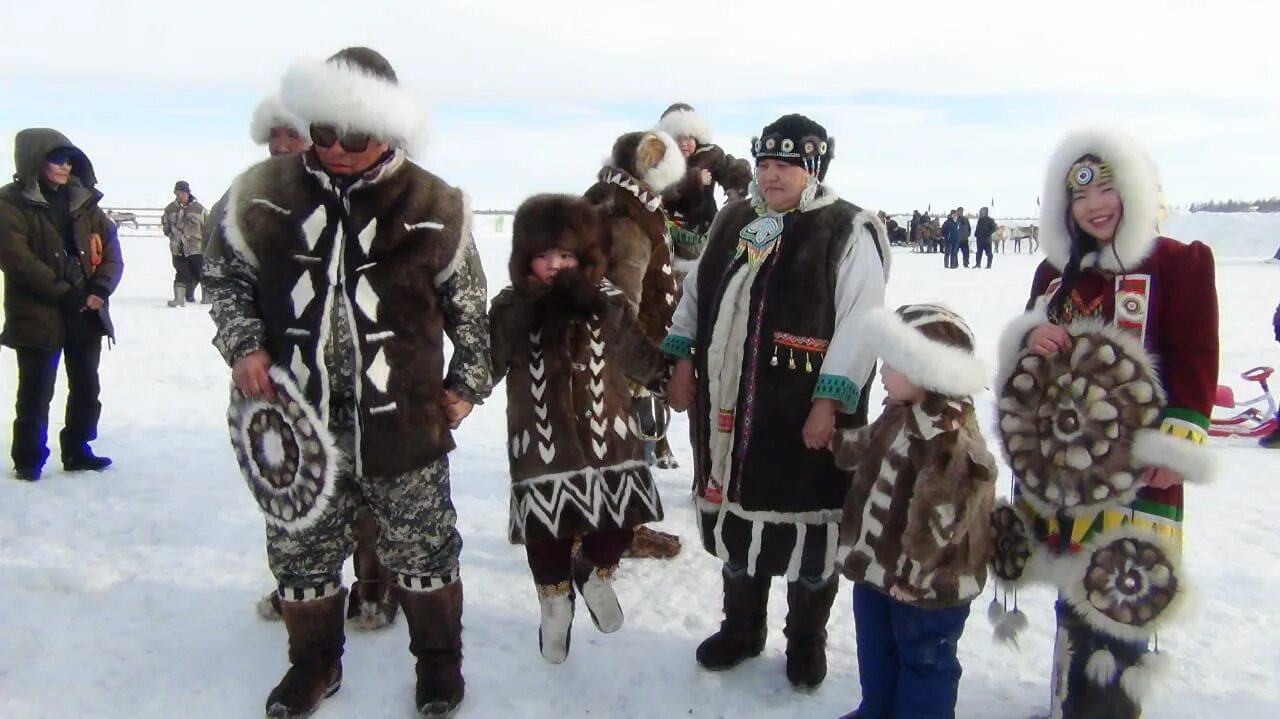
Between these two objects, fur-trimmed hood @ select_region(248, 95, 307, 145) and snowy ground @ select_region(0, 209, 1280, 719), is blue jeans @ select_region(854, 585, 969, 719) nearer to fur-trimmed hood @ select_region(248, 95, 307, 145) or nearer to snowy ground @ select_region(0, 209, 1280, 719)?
snowy ground @ select_region(0, 209, 1280, 719)

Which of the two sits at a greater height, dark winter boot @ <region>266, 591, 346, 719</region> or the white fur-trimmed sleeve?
the white fur-trimmed sleeve

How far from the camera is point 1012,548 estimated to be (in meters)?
2.63

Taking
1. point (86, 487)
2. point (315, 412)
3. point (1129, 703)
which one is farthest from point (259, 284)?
point (86, 487)

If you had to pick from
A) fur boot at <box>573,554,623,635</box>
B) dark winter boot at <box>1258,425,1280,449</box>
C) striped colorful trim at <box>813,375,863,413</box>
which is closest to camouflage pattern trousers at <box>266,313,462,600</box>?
fur boot at <box>573,554,623,635</box>

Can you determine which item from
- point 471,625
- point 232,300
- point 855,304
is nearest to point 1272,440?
point 855,304

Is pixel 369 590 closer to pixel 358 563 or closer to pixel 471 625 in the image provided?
pixel 358 563

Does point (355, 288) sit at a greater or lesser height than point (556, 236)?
lesser

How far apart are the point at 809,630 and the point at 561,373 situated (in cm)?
120

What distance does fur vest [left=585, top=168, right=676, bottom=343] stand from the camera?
11.8ft

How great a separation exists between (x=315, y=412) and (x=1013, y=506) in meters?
2.08

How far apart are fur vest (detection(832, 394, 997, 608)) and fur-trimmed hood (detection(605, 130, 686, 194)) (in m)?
1.64

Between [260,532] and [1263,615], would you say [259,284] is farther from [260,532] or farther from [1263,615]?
[1263,615]

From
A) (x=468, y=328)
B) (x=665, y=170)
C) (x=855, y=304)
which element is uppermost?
(x=665, y=170)

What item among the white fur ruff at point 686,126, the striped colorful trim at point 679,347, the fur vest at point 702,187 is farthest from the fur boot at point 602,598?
the white fur ruff at point 686,126
